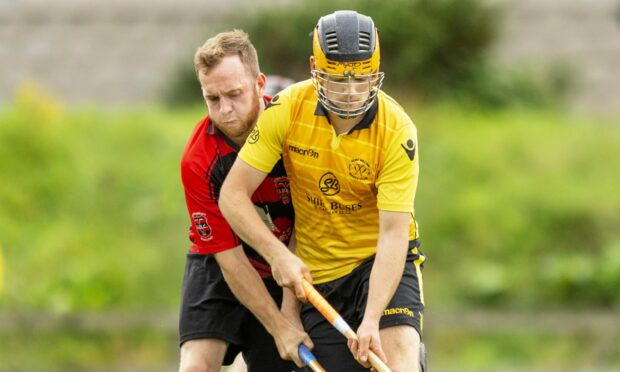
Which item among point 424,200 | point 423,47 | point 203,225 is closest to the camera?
point 203,225

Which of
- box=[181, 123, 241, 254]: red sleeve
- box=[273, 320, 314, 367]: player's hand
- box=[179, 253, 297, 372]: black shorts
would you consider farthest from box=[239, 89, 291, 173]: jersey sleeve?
box=[179, 253, 297, 372]: black shorts

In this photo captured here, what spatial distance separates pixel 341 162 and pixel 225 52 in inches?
31.0

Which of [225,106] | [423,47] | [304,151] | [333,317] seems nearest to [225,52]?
[225,106]

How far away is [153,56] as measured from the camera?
62.2ft

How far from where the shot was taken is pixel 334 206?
575cm

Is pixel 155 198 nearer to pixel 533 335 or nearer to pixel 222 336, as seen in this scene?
pixel 533 335

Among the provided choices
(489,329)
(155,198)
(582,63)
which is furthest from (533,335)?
(582,63)

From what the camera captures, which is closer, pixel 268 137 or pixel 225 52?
pixel 268 137

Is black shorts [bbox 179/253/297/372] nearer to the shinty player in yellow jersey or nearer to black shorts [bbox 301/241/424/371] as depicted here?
black shorts [bbox 301/241/424/371]

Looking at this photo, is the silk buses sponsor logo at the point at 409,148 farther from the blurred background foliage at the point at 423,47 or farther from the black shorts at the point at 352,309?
the blurred background foliage at the point at 423,47

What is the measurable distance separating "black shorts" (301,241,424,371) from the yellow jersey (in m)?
0.07

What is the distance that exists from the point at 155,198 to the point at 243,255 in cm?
879

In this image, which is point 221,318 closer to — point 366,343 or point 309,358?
point 309,358

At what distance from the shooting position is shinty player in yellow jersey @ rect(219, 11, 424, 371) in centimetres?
547
